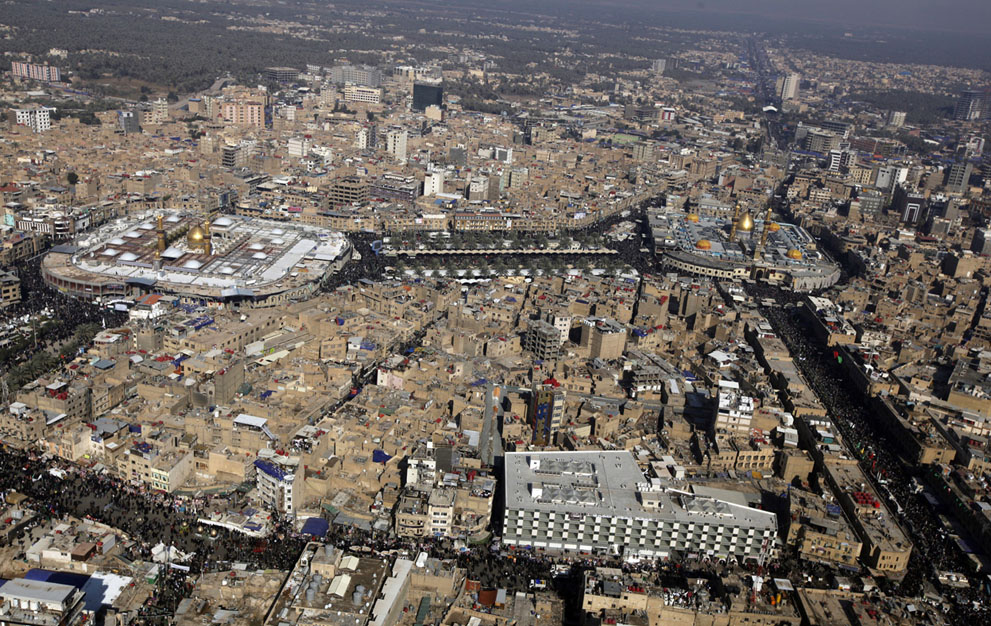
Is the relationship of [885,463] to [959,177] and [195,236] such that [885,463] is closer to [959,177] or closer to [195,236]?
[195,236]

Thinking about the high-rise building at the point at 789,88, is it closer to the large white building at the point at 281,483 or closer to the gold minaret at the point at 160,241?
the gold minaret at the point at 160,241

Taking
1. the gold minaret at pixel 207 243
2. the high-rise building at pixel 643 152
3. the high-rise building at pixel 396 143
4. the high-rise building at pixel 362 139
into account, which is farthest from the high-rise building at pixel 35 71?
the gold minaret at pixel 207 243

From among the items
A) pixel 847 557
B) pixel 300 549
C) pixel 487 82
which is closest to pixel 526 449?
pixel 300 549

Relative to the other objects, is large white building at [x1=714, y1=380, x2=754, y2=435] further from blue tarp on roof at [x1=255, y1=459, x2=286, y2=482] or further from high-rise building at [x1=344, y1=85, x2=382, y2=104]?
high-rise building at [x1=344, y1=85, x2=382, y2=104]

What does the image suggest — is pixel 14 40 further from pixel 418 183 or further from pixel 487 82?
pixel 418 183

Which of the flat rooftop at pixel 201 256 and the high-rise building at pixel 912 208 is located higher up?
the high-rise building at pixel 912 208

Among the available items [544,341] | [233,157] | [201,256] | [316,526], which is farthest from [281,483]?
[233,157]
